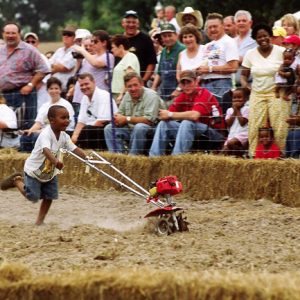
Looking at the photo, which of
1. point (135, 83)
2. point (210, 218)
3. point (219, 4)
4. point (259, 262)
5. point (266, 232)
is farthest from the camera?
point (219, 4)

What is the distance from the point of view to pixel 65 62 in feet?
60.4

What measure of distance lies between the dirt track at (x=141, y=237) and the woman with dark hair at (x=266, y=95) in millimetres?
919

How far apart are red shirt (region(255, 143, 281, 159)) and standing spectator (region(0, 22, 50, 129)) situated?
4.37 metres

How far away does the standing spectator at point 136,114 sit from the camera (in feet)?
50.8

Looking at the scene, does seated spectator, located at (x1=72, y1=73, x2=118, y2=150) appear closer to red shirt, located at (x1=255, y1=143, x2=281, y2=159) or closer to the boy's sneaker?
red shirt, located at (x1=255, y1=143, x2=281, y2=159)

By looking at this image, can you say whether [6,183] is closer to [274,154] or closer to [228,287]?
[274,154]

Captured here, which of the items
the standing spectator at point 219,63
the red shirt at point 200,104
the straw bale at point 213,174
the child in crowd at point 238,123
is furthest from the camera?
the standing spectator at point 219,63

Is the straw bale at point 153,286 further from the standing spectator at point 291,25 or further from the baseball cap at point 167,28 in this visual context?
the baseball cap at point 167,28

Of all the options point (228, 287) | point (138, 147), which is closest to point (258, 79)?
point (138, 147)

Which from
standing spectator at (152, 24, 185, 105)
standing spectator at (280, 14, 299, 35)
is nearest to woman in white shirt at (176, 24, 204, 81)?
standing spectator at (152, 24, 185, 105)

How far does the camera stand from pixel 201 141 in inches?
597

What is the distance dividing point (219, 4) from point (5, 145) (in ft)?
28.6

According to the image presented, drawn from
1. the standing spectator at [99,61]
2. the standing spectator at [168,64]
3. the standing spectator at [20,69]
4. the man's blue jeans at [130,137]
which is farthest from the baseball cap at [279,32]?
the standing spectator at [20,69]

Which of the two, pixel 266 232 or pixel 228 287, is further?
pixel 266 232
